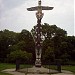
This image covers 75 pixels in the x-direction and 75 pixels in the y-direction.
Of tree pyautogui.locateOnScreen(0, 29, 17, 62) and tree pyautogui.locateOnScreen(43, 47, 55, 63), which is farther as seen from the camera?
tree pyautogui.locateOnScreen(0, 29, 17, 62)

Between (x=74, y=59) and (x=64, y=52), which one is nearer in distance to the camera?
(x=64, y=52)

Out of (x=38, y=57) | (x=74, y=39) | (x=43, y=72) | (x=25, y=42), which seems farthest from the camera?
(x=74, y=39)

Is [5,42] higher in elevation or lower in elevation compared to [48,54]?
higher

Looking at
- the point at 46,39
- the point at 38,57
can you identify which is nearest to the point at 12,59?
the point at 46,39

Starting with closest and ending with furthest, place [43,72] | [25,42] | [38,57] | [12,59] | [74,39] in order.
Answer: [43,72] → [38,57] → [12,59] → [25,42] → [74,39]

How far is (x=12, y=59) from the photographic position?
60.6 metres

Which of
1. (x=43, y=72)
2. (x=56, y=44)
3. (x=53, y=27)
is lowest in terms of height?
(x=43, y=72)

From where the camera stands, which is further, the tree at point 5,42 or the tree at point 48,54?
the tree at point 5,42

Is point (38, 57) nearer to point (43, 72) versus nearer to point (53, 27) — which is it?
point (43, 72)

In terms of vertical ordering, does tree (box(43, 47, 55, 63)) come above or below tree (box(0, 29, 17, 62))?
below

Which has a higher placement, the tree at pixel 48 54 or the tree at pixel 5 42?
the tree at pixel 5 42

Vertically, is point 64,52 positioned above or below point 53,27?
below

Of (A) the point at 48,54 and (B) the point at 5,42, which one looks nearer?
(A) the point at 48,54

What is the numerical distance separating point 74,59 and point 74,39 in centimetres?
561
